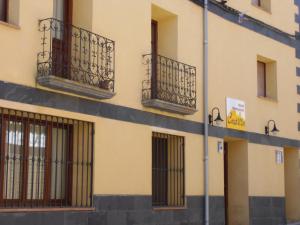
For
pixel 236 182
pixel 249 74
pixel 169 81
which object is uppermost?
pixel 249 74

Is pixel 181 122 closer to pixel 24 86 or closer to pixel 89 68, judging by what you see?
pixel 89 68

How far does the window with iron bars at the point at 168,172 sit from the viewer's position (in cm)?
1334

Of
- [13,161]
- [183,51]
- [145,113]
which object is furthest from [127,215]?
[183,51]

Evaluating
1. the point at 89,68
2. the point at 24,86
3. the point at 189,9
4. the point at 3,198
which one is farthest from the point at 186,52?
the point at 3,198

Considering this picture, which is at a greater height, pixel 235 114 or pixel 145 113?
pixel 235 114

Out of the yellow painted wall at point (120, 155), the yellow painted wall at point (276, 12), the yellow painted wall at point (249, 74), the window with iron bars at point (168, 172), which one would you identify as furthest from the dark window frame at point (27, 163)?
the yellow painted wall at point (276, 12)

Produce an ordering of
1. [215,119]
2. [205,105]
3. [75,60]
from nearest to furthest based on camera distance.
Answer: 1. [75,60]
2. [205,105]
3. [215,119]

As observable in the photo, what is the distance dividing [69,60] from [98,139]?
1.55 m

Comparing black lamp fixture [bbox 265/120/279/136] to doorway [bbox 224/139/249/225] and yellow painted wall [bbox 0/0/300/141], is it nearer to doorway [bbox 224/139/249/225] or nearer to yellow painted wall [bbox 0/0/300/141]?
yellow painted wall [bbox 0/0/300/141]

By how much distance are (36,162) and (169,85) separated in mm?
4019

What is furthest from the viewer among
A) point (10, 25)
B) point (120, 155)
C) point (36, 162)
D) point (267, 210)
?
point (267, 210)

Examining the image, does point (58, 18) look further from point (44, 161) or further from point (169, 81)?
point (169, 81)

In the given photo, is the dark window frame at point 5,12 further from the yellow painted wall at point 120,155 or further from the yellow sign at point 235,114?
the yellow sign at point 235,114

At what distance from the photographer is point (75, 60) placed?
11047 millimetres
